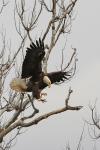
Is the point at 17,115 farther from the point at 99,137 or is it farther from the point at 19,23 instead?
the point at 99,137

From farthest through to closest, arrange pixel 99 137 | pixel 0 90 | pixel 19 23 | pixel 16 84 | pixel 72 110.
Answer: pixel 99 137, pixel 19 23, pixel 0 90, pixel 16 84, pixel 72 110

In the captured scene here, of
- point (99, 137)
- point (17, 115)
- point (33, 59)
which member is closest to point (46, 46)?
point (33, 59)

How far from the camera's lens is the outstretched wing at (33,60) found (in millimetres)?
8828

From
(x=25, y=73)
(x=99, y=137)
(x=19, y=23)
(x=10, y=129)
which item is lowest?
(x=99, y=137)

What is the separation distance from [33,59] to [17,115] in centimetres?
138

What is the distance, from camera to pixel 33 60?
8.85 m

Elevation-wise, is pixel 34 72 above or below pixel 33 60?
below

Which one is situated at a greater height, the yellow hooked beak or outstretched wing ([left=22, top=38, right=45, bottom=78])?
outstretched wing ([left=22, top=38, right=45, bottom=78])

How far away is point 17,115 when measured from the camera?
780 cm

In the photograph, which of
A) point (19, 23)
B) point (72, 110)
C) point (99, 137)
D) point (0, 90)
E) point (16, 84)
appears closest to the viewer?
point (72, 110)

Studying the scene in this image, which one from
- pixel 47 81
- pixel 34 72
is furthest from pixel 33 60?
pixel 47 81

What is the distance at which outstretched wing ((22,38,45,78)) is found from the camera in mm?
8828

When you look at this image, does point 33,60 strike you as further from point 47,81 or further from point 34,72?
point 47,81

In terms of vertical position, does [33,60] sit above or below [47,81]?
above
